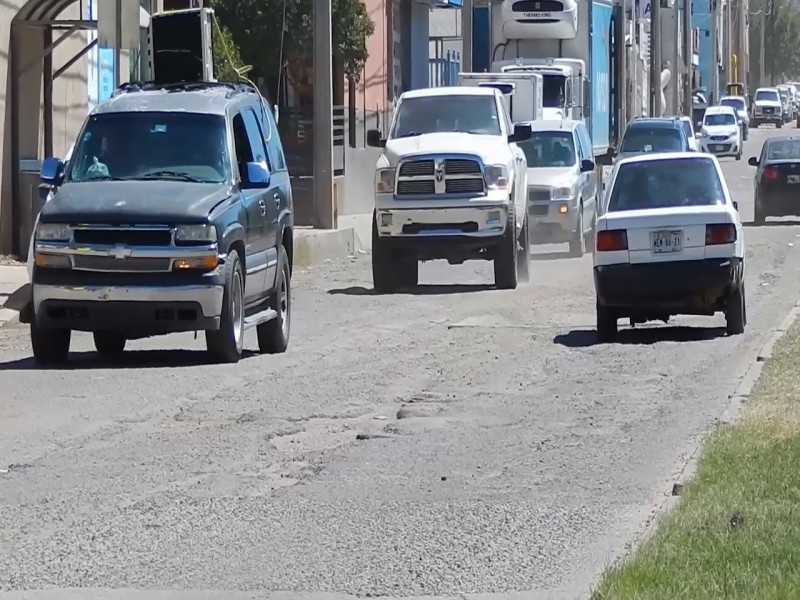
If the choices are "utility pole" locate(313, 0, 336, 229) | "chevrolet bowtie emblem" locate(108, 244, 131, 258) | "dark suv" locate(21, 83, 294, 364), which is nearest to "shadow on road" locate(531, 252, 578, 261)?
"utility pole" locate(313, 0, 336, 229)

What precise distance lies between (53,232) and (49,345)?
1056mm

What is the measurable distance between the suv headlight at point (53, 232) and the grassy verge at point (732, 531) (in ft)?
19.4

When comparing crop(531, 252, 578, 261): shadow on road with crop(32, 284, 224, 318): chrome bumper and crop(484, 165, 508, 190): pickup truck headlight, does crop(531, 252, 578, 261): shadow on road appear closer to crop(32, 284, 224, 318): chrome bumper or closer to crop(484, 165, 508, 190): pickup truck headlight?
crop(484, 165, 508, 190): pickup truck headlight

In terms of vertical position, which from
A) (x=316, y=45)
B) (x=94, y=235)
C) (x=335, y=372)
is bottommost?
(x=335, y=372)

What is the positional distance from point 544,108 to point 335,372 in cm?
2221

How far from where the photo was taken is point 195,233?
14.3 metres

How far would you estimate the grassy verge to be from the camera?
693 cm

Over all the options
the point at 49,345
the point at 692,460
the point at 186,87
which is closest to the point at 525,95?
the point at 186,87

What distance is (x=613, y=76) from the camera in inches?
1836

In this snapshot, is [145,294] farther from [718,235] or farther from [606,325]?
[718,235]

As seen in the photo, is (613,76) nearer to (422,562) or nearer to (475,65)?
(475,65)

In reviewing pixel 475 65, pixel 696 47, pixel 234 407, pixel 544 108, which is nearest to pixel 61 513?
pixel 234 407

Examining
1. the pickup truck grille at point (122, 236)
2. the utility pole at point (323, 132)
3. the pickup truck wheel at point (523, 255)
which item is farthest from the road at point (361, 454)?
the utility pole at point (323, 132)

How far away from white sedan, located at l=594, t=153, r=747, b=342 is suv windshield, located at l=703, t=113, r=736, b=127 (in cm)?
5125
